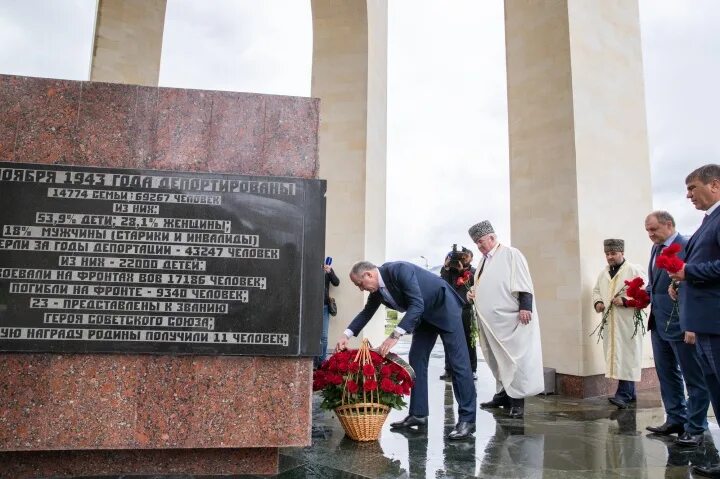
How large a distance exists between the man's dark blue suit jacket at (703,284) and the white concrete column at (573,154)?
2.95 meters

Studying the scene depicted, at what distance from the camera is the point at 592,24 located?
7.20 meters

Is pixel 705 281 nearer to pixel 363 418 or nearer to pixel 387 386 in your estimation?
pixel 387 386

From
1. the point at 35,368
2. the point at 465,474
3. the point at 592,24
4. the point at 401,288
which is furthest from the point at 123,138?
the point at 592,24

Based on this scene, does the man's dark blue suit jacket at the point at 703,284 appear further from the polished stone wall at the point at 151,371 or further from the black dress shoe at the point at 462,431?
the polished stone wall at the point at 151,371

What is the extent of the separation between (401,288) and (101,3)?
416 inches

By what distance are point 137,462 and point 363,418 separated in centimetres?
159

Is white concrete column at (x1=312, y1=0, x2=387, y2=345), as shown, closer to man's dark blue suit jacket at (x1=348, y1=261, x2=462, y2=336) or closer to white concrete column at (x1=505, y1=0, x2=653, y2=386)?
white concrete column at (x1=505, y1=0, x2=653, y2=386)

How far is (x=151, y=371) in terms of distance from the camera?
3129mm

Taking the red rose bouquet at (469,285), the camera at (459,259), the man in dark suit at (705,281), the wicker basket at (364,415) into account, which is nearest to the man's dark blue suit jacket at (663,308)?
the man in dark suit at (705,281)

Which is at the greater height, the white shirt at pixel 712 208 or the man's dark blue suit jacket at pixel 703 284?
the white shirt at pixel 712 208

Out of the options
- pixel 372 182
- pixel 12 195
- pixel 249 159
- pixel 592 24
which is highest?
pixel 592 24

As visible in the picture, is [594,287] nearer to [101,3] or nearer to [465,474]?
[465,474]

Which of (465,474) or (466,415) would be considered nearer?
(465,474)

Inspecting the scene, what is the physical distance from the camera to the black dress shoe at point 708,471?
3204 millimetres
